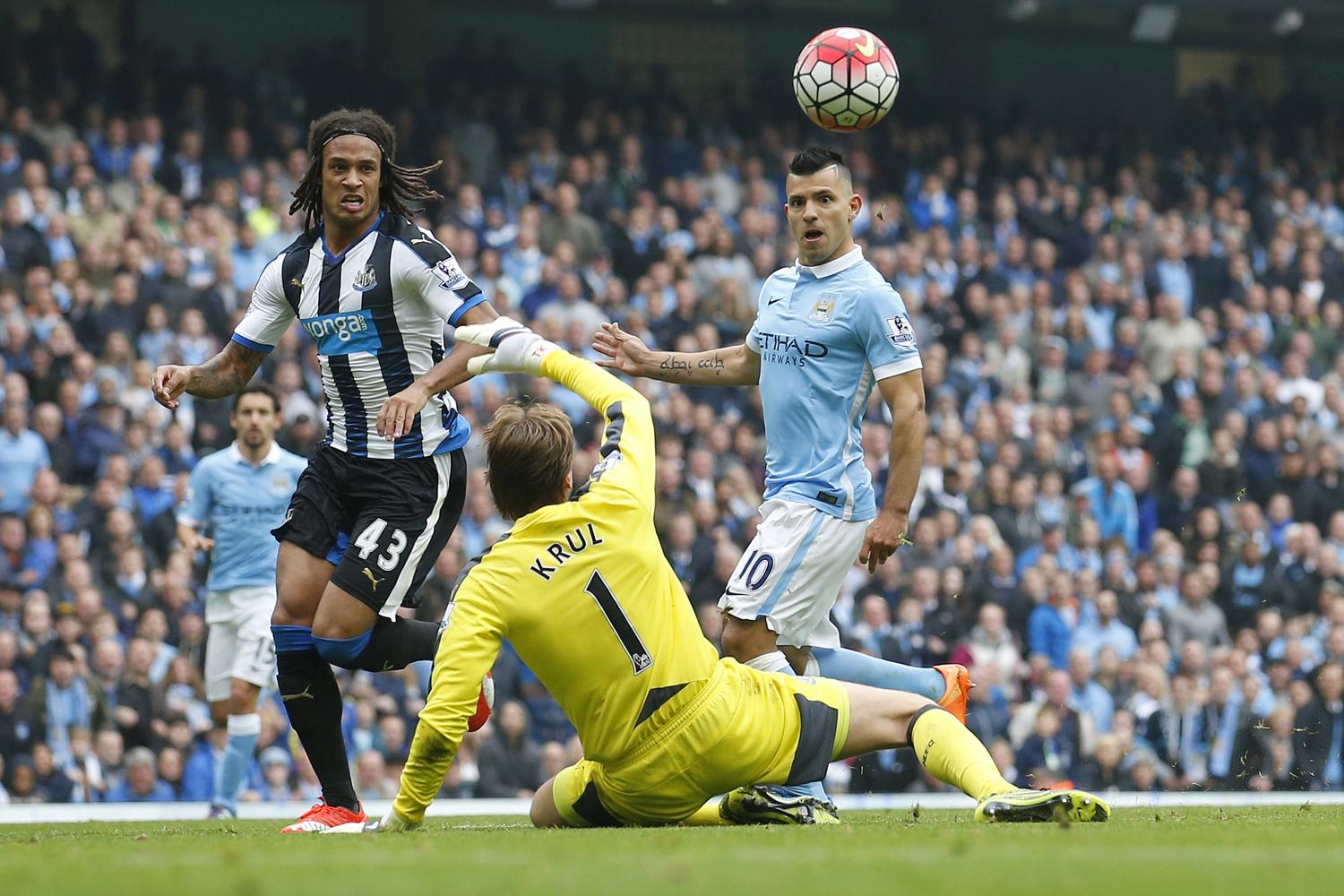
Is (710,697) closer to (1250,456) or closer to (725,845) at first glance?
(725,845)

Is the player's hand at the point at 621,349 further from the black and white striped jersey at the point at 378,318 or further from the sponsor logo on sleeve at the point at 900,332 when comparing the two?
the sponsor logo on sleeve at the point at 900,332

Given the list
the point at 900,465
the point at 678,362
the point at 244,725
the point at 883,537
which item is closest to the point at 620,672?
the point at 883,537

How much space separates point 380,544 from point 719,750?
1.79 metres

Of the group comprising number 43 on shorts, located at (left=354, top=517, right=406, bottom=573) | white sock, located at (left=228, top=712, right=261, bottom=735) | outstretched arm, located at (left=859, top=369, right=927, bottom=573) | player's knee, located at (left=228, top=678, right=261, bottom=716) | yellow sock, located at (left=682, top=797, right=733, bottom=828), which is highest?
outstretched arm, located at (left=859, top=369, right=927, bottom=573)

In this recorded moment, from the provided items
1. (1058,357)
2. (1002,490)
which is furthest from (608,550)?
(1058,357)

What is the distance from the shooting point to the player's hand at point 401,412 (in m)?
6.77

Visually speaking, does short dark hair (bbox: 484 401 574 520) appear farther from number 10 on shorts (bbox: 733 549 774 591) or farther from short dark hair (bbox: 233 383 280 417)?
short dark hair (bbox: 233 383 280 417)

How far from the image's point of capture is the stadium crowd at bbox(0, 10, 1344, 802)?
43.8 feet

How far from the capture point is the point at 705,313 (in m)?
17.5

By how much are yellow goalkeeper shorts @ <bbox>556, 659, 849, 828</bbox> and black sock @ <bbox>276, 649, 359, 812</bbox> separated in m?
1.19

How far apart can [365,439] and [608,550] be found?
1.74m

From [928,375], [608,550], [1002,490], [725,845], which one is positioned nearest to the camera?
[725,845]

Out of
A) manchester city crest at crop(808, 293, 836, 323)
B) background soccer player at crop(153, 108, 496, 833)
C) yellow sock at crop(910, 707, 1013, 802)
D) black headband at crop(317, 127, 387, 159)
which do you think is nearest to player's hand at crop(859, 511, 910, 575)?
yellow sock at crop(910, 707, 1013, 802)

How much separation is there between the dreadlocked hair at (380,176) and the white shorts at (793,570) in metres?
2.00
